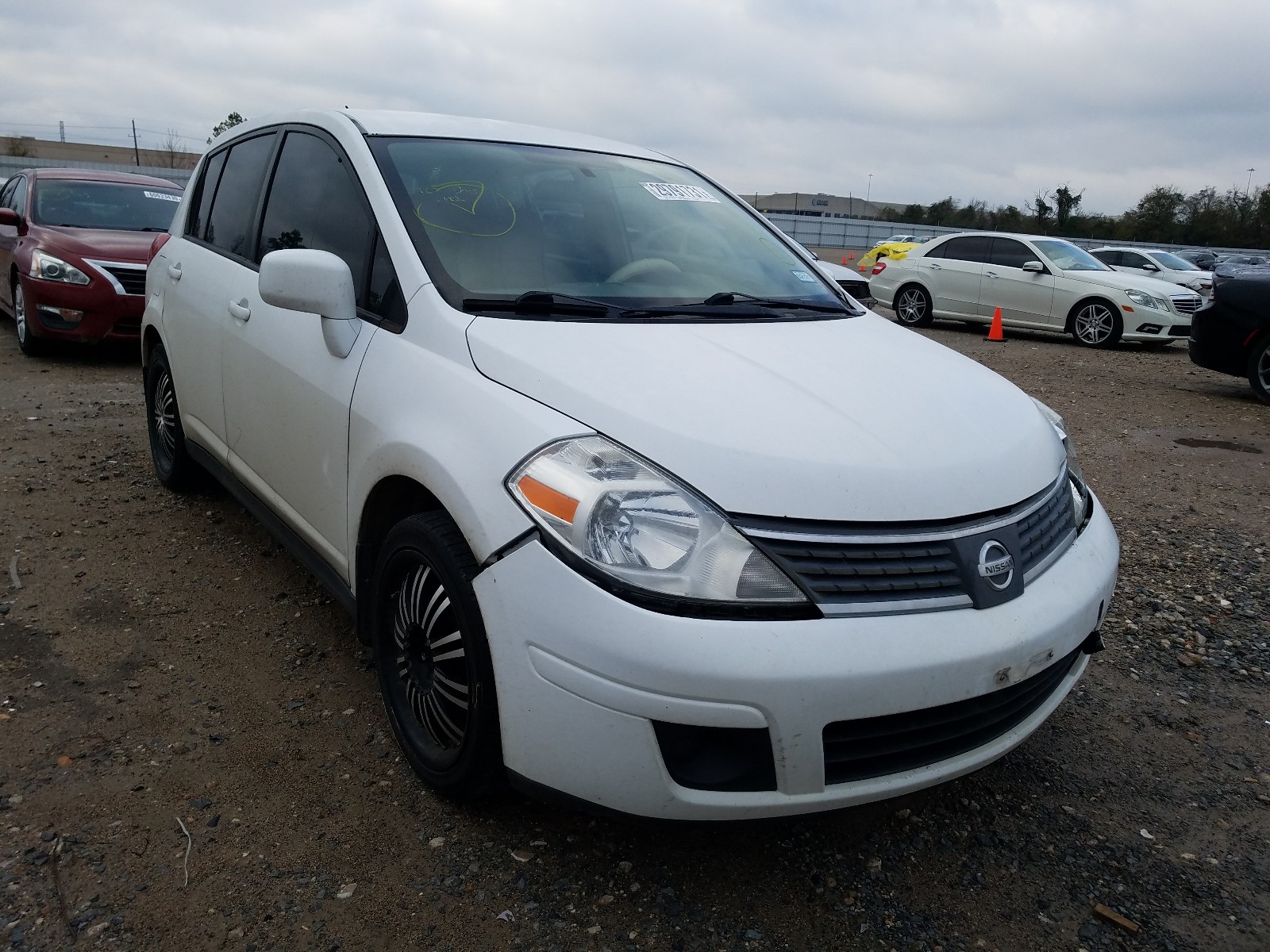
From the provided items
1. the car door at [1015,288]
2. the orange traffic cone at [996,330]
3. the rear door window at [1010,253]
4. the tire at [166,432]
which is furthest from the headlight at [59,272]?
the rear door window at [1010,253]

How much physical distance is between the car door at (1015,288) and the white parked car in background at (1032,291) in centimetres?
1

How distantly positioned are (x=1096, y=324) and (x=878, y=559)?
37.9 feet

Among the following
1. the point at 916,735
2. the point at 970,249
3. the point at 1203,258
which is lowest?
the point at 916,735

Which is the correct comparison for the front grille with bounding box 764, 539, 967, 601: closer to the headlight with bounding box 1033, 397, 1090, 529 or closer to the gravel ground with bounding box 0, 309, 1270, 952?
the gravel ground with bounding box 0, 309, 1270, 952

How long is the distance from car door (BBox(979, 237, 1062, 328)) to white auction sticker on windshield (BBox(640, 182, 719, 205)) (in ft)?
33.4

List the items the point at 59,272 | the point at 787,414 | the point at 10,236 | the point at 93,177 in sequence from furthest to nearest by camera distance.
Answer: the point at 93,177, the point at 10,236, the point at 59,272, the point at 787,414

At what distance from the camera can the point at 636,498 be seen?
75.0 inches

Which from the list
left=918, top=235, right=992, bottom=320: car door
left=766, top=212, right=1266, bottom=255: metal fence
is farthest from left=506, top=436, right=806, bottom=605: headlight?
left=766, top=212, right=1266, bottom=255: metal fence

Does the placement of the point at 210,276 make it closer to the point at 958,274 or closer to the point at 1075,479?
the point at 1075,479

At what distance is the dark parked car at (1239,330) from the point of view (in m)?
8.13

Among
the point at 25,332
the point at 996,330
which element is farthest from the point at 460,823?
the point at 996,330

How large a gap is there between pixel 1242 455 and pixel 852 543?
19.2 feet

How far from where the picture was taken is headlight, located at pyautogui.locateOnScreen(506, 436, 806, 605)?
183cm

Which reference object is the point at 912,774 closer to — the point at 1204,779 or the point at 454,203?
the point at 1204,779
